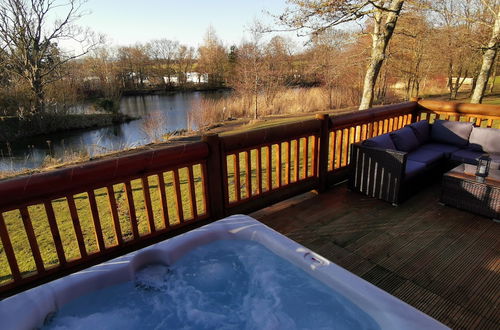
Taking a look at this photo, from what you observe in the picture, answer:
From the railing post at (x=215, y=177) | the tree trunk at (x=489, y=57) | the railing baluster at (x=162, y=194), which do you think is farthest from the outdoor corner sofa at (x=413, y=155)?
the tree trunk at (x=489, y=57)

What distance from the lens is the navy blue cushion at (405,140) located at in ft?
12.1

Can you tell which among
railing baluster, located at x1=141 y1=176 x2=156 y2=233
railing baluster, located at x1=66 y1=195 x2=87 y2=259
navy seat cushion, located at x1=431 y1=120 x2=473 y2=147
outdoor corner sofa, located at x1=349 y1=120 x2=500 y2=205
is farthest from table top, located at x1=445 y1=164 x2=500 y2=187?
railing baluster, located at x1=66 y1=195 x2=87 y2=259

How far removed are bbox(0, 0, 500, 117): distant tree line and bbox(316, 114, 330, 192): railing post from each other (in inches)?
126

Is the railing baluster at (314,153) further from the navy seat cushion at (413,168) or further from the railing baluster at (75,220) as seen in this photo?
the railing baluster at (75,220)

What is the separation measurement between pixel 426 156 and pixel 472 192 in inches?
34.3

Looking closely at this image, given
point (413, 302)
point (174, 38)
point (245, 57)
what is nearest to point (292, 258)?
point (413, 302)

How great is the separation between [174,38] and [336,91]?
2384 cm

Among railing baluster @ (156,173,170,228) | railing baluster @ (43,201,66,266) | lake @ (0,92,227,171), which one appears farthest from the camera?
lake @ (0,92,227,171)

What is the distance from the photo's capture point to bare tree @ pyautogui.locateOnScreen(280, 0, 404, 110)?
5406 millimetres

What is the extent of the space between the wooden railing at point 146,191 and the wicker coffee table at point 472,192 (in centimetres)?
119

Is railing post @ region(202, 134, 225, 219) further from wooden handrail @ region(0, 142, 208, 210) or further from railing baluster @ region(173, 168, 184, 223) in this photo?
railing baluster @ region(173, 168, 184, 223)

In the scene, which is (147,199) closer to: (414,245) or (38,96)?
(414,245)

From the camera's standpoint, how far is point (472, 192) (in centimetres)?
294

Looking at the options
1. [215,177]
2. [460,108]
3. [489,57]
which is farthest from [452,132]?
[489,57]
